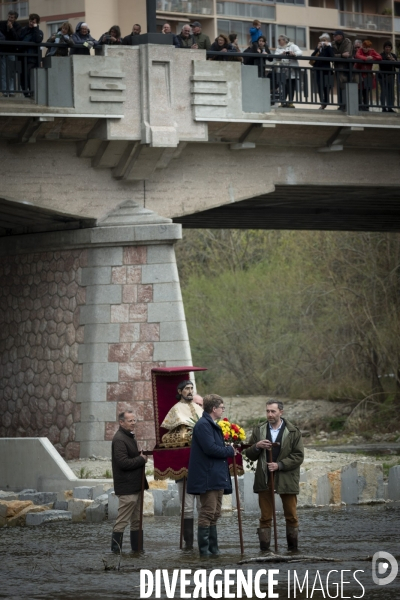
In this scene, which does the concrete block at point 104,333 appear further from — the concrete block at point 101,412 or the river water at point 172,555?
the river water at point 172,555

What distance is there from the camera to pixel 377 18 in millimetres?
63375

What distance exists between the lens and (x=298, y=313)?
43.6 m

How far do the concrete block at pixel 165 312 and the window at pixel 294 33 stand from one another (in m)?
38.0

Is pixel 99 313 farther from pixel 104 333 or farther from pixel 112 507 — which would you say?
pixel 112 507

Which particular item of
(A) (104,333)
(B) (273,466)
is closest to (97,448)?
(A) (104,333)

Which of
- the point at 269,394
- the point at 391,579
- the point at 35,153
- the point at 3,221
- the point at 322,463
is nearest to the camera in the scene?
the point at 391,579

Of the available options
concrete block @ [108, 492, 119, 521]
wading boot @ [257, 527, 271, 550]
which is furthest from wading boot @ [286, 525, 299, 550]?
concrete block @ [108, 492, 119, 521]

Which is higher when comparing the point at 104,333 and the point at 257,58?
the point at 257,58

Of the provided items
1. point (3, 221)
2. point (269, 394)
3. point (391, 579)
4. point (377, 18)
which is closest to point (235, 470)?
point (391, 579)

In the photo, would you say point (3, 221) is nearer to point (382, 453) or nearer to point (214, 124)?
point (214, 124)

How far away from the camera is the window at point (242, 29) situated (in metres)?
59.0

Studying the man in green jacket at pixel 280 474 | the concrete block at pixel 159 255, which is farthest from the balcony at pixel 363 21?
the man in green jacket at pixel 280 474

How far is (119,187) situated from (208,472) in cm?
1075

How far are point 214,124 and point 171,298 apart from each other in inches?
130
